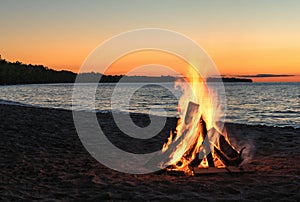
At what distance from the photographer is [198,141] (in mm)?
8883

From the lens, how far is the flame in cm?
882

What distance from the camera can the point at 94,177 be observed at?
8172mm

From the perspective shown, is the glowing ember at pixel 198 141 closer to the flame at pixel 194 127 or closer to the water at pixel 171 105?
the flame at pixel 194 127

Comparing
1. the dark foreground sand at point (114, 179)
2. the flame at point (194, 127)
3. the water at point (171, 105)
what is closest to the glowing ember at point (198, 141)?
the flame at point (194, 127)

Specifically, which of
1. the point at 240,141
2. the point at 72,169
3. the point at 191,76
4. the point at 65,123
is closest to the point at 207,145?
the point at 191,76

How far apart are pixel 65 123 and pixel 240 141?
9.67 meters

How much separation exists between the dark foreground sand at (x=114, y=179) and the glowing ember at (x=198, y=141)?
0.60 meters

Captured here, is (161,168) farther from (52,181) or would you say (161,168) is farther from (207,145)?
(52,181)

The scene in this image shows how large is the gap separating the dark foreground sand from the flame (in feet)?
2.27

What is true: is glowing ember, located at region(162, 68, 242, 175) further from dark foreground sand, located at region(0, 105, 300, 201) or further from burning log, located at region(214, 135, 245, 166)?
dark foreground sand, located at region(0, 105, 300, 201)

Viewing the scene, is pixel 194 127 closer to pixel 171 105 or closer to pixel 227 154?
pixel 227 154

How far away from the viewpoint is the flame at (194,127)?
8.82 meters

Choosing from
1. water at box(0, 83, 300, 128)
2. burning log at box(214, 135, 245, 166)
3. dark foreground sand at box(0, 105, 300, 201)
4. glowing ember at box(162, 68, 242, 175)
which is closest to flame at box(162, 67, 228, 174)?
glowing ember at box(162, 68, 242, 175)

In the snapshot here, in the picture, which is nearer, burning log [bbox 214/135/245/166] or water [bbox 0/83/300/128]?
burning log [bbox 214/135/245/166]
